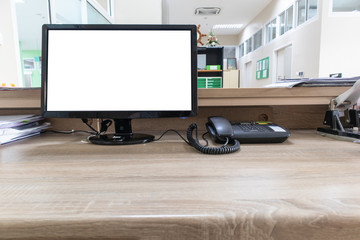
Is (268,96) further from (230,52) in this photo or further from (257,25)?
(230,52)

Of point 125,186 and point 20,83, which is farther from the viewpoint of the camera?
point 20,83

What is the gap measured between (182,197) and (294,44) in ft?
16.7

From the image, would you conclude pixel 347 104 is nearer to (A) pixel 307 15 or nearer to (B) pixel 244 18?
(A) pixel 307 15

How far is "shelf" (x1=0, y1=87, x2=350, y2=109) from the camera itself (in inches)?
31.6

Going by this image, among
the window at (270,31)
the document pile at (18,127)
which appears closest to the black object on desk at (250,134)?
the document pile at (18,127)

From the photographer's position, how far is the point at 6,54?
207 centimetres

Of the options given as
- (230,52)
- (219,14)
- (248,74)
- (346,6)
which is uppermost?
(219,14)

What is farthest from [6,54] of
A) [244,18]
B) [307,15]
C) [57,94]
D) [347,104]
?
[244,18]

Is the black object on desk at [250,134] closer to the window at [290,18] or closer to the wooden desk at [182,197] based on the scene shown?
the wooden desk at [182,197]

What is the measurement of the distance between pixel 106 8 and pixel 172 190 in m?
4.30

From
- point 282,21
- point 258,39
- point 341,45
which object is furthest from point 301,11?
point 258,39

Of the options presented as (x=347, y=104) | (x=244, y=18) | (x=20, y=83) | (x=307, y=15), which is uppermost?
(x=244, y=18)

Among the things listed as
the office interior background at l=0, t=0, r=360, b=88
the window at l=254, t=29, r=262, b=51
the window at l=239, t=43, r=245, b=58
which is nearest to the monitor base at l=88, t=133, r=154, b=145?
the office interior background at l=0, t=0, r=360, b=88

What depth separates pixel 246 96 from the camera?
2.69 ft
